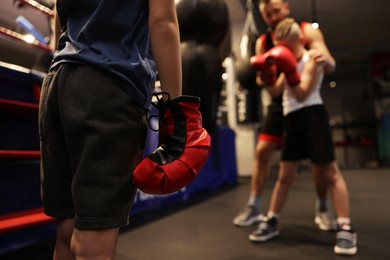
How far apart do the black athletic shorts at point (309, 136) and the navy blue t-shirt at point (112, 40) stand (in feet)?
3.53

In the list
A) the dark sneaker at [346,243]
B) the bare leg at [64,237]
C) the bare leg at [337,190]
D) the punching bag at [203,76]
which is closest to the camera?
the bare leg at [64,237]

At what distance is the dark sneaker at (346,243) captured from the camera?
136 cm

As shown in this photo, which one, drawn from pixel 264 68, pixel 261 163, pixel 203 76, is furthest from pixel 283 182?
pixel 203 76

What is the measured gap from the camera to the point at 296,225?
1.91 metres

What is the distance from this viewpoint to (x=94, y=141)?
564 millimetres

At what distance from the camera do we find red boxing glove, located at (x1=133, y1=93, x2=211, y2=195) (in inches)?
22.5

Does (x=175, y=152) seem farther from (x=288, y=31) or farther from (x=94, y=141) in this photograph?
(x=288, y=31)

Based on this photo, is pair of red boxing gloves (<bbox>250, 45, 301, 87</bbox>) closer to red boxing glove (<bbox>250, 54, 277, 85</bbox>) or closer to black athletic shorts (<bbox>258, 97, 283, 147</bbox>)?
red boxing glove (<bbox>250, 54, 277, 85</bbox>)

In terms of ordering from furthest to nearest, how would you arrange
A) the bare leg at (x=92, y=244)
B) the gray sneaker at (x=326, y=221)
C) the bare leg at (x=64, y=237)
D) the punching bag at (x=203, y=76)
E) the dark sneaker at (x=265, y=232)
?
the punching bag at (x=203, y=76)
the gray sneaker at (x=326, y=221)
the dark sneaker at (x=265, y=232)
the bare leg at (x=64, y=237)
the bare leg at (x=92, y=244)

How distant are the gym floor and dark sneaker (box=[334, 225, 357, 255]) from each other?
0.03 meters

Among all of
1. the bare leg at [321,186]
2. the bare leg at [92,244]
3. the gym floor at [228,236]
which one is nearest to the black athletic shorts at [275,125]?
the bare leg at [321,186]

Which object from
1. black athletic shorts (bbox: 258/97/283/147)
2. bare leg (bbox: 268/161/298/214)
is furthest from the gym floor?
black athletic shorts (bbox: 258/97/283/147)

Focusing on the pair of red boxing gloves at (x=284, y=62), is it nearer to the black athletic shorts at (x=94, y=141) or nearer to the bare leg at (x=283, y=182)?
the bare leg at (x=283, y=182)

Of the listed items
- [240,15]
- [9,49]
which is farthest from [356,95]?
[9,49]
